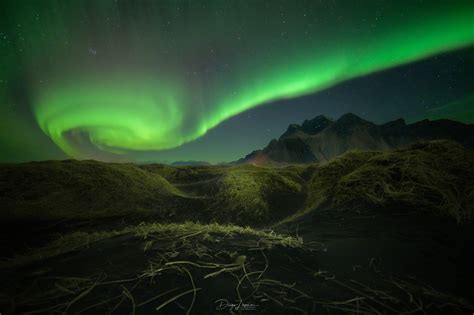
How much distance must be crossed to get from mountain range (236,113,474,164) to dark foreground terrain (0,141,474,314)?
10485 centimetres

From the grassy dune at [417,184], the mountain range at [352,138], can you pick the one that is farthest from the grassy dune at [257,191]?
the mountain range at [352,138]

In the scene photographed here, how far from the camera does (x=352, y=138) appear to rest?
379 ft

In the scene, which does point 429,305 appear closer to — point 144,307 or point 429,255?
point 429,255

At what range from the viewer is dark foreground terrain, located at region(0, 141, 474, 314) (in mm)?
1866

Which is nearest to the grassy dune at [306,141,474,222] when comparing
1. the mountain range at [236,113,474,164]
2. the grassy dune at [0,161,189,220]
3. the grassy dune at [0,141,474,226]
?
the grassy dune at [0,141,474,226]

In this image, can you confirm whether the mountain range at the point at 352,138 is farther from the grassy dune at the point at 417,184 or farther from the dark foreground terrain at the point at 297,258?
the dark foreground terrain at the point at 297,258

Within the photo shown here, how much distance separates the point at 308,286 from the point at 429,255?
200 cm

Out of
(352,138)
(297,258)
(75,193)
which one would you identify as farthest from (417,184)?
(352,138)

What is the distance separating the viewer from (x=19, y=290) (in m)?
1.93

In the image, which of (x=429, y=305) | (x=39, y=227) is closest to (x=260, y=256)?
(x=429, y=305)

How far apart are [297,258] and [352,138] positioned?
130519mm

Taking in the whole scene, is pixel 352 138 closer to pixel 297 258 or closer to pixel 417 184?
pixel 417 184

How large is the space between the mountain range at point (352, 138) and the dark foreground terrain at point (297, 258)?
4128 inches

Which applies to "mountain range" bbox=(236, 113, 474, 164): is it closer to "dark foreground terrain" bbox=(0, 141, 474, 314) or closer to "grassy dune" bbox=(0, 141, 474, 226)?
"grassy dune" bbox=(0, 141, 474, 226)
